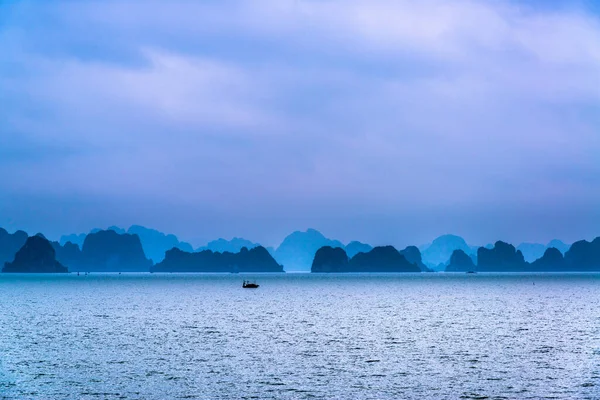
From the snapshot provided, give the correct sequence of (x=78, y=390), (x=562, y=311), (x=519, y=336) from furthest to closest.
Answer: (x=562, y=311), (x=519, y=336), (x=78, y=390)

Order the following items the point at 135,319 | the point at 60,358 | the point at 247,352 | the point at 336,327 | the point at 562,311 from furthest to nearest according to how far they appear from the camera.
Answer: the point at 562,311 < the point at 135,319 < the point at 336,327 < the point at 247,352 < the point at 60,358

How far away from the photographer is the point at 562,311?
488ft

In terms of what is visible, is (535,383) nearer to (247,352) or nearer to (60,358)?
(247,352)

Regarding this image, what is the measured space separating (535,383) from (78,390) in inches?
1528

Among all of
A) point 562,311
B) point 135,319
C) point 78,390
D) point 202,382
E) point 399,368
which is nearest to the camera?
point 78,390

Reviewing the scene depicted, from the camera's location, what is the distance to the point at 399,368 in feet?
219

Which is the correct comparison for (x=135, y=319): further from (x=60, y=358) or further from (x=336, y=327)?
(x=60, y=358)

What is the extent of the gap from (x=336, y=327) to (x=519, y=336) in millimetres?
28702

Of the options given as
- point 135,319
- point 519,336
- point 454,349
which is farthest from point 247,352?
point 135,319

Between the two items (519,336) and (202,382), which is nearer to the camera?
(202,382)

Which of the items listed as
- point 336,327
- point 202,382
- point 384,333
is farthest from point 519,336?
point 202,382

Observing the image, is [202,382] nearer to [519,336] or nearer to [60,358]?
[60,358]

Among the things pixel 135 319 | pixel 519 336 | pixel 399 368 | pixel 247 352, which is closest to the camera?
pixel 399 368

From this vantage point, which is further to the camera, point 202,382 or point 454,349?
point 454,349
